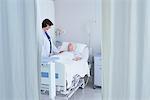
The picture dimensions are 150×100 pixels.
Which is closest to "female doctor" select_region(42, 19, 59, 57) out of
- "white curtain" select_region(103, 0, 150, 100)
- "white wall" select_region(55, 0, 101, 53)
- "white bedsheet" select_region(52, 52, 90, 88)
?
"white bedsheet" select_region(52, 52, 90, 88)

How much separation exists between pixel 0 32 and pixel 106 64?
2.62 ft

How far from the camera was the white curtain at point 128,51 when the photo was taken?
1208 mm

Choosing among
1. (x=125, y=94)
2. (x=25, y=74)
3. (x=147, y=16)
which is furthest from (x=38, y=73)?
(x=147, y=16)

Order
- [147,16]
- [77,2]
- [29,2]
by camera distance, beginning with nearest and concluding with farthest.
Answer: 1. [147,16]
2. [29,2]
3. [77,2]

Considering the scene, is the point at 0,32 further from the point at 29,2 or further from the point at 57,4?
the point at 57,4

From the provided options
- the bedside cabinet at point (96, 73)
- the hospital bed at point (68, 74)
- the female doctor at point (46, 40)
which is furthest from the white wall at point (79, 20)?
the female doctor at point (46, 40)

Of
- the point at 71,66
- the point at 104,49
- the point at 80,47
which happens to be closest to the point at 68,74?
the point at 71,66

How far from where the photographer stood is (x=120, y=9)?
123cm

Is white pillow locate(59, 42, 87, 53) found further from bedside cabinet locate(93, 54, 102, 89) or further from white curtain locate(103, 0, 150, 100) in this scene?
white curtain locate(103, 0, 150, 100)

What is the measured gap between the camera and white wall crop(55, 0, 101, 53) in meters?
4.20

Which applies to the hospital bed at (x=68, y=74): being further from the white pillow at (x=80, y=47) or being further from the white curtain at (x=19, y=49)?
the white curtain at (x=19, y=49)

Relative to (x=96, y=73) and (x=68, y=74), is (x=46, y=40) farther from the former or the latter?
(x=96, y=73)

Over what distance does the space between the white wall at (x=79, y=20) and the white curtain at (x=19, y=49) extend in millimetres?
2816

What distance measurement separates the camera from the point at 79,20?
14.1 feet
